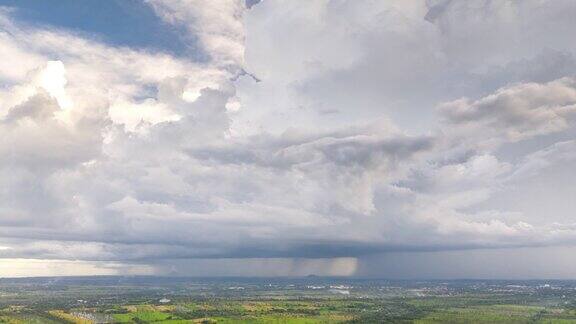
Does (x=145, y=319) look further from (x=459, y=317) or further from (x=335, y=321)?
(x=459, y=317)

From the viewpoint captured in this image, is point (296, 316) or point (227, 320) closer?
point (227, 320)

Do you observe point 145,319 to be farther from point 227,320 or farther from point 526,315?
point 526,315

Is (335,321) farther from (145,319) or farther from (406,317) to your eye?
(145,319)

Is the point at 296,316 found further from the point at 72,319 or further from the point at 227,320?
the point at 72,319

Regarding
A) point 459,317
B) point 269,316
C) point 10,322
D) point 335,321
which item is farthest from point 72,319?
point 459,317

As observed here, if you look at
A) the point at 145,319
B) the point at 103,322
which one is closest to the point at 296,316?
the point at 145,319

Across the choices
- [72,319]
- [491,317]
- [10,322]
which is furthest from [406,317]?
[10,322]

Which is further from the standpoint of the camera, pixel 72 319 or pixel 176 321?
pixel 72 319
